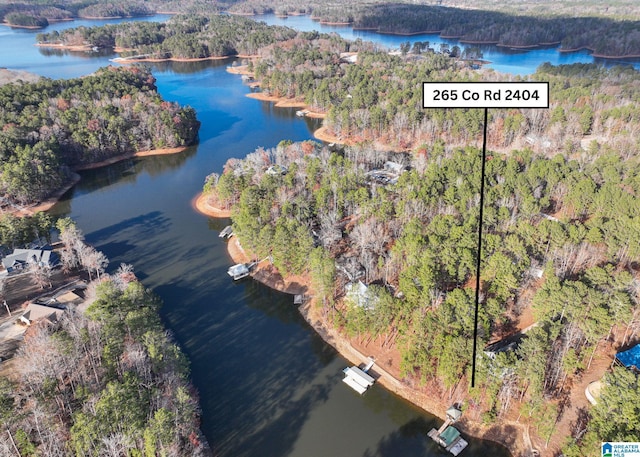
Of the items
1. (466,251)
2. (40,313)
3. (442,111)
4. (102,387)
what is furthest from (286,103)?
(102,387)

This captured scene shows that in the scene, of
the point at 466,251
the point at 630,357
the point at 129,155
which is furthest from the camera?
the point at 129,155

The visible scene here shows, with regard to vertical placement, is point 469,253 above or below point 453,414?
above

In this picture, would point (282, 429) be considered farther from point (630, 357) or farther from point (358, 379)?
point (630, 357)

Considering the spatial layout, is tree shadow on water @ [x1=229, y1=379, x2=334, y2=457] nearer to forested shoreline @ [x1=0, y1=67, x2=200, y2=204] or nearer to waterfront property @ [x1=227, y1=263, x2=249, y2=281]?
waterfront property @ [x1=227, y1=263, x2=249, y2=281]

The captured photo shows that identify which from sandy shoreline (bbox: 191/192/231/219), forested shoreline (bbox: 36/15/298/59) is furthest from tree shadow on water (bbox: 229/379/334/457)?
forested shoreline (bbox: 36/15/298/59)

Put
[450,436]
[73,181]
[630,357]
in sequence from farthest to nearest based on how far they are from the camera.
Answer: [73,181]
[630,357]
[450,436]

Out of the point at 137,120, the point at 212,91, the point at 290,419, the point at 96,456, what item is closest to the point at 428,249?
the point at 290,419

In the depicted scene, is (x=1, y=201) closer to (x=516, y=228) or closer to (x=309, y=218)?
(x=309, y=218)
